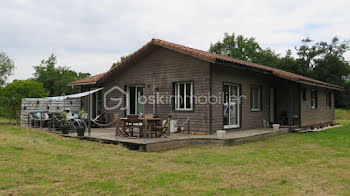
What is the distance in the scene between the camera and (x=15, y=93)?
16.4 metres

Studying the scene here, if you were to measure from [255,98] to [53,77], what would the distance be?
25.0 metres

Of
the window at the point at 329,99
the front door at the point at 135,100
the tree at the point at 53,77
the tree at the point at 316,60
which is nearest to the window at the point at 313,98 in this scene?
the window at the point at 329,99

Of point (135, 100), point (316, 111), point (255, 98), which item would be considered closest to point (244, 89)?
point (255, 98)

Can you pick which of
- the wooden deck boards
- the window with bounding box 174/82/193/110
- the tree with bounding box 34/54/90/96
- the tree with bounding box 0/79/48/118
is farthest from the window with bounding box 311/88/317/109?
the tree with bounding box 34/54/90/96

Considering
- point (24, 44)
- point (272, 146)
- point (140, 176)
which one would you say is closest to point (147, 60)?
point (272, 146)

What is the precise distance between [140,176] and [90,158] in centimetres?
212

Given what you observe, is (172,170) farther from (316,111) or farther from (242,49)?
(242,49)

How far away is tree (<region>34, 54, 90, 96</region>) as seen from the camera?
30312 mm

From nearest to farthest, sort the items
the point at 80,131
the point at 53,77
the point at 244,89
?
the point at 80,131 < the point at 244,89 < the point at 53,77

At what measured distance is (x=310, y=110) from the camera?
1524 cm

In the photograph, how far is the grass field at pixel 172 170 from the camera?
4406 mm

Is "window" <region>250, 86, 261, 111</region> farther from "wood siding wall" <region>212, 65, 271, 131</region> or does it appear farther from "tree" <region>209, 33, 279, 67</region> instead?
"tree" <region>209, 33, 279, 67</region>

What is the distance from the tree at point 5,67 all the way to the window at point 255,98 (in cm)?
2235

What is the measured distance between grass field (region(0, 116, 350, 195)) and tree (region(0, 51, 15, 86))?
19.6 m
